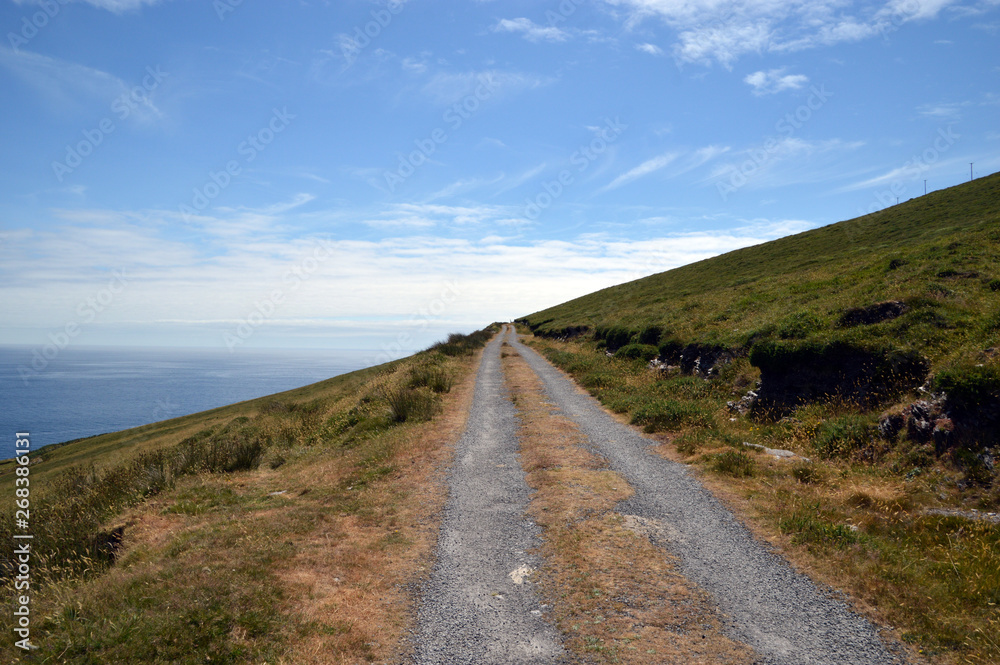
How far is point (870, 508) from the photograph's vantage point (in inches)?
305

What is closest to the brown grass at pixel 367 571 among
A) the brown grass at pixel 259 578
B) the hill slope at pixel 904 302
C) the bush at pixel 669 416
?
the brown grass at pixel 259 578

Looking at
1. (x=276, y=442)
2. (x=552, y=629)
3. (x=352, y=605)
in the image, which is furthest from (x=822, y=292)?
(x=276, y=442)

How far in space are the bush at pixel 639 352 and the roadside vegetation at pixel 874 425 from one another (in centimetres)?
301

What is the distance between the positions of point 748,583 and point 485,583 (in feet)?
11.3

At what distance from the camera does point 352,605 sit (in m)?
5.61

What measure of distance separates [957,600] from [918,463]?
4.69 m

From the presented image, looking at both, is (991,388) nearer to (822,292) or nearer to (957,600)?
(957,600)

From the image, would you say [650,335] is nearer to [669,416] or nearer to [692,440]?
[669,416]

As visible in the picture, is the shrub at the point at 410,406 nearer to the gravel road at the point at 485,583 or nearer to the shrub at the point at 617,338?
the gravel road at the point at 485,583

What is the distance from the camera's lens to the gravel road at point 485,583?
473cm

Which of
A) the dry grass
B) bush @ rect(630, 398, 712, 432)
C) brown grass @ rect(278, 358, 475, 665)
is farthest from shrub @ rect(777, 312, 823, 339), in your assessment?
brown grass @ rect(278, 358, 475, 665)

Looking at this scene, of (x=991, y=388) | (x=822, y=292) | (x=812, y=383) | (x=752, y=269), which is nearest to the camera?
(x=991, y=388)

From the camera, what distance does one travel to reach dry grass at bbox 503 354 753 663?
462cm

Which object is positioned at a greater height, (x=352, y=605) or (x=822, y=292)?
(x=822, y=292)
